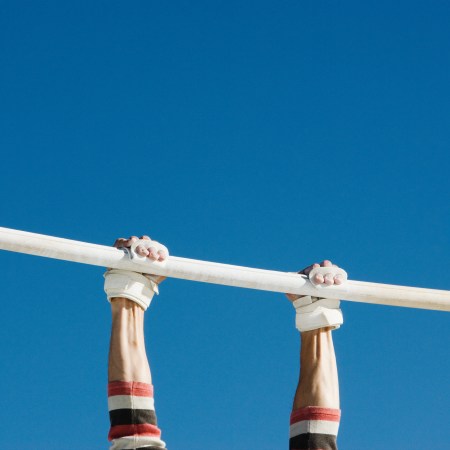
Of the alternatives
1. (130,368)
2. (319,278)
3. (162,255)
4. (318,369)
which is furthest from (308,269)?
(130,368)

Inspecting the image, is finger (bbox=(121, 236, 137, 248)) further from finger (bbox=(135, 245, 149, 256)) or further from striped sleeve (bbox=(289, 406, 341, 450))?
striped sleeve (bbox=(289, 406, 341, 450))

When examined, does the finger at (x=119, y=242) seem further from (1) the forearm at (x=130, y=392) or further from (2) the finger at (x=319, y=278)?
(2) the finger at (x=319, y=278)

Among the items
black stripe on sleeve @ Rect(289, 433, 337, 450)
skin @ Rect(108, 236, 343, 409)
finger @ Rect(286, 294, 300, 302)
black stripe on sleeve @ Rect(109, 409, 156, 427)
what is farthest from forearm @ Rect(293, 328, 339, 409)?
black stripe on sleeve @ Rect(109, 409, 156, 427)

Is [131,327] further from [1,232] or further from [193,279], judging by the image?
[1,232]

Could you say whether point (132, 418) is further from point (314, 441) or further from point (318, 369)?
point (318, 369)

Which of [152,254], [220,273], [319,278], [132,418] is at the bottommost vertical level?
[132,418]

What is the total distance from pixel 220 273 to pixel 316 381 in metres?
1.23

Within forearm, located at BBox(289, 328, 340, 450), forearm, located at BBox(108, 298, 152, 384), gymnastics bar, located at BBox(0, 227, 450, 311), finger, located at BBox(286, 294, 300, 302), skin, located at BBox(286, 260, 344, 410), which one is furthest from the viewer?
finger, located at BBox(286, 294, 300, 302)

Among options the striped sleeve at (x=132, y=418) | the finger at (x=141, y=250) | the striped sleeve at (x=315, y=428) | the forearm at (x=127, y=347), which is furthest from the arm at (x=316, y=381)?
the finger at (x=141, y=250)

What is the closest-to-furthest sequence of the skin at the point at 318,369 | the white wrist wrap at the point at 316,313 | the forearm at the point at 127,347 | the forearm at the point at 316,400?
the forearm at the point at 127,347
the forearm at the point at 316,400
the skin at the point at 318,369
the white wrist wrap at the point at 316,313

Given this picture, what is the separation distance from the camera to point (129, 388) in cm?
913

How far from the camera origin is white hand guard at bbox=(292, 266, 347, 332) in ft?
32.6

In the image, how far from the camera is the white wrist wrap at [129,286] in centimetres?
947

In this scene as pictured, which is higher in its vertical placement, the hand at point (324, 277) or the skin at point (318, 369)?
the hand at point (324, 277)
